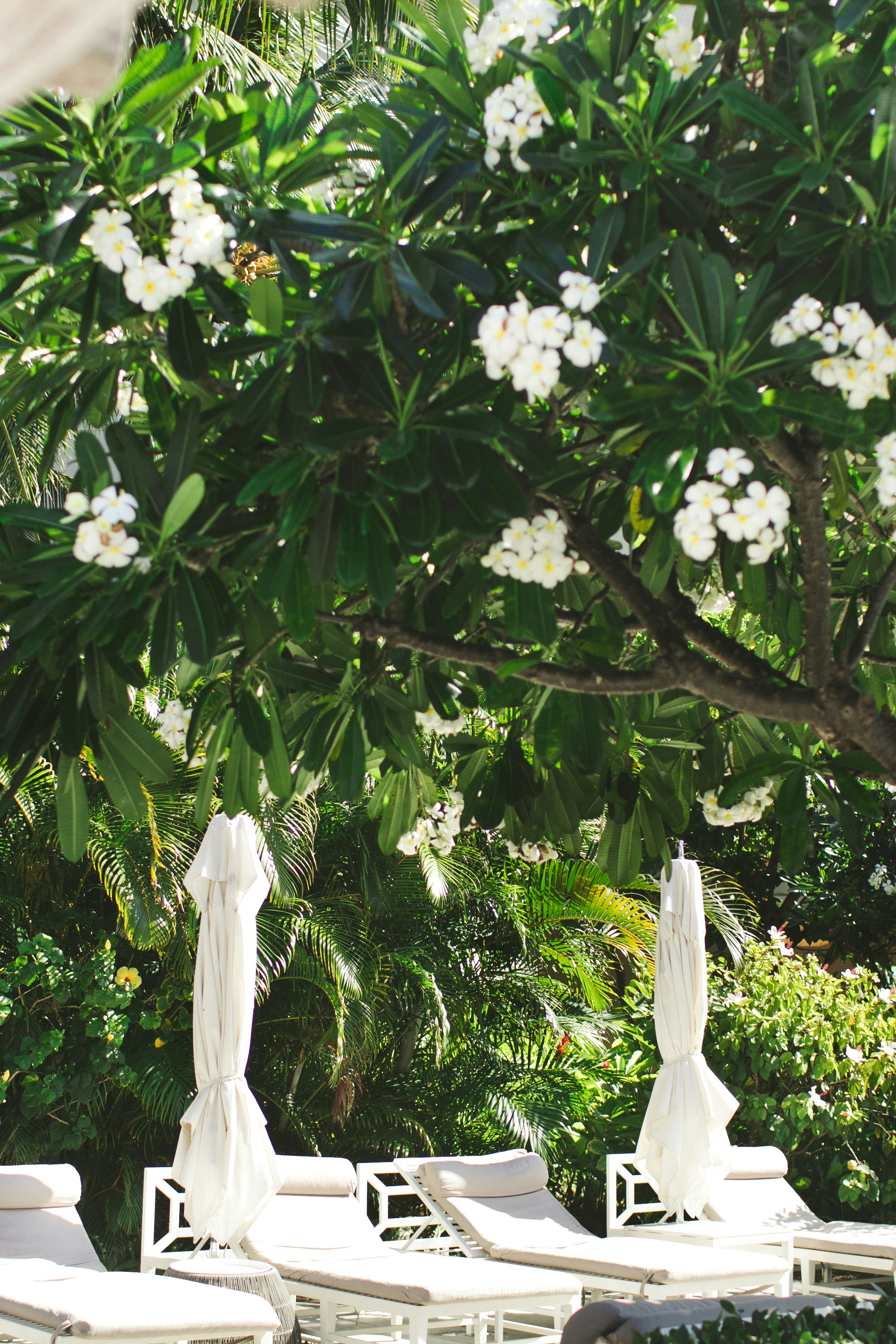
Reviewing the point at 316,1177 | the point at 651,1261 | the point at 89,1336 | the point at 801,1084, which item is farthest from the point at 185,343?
the point at 801,1084

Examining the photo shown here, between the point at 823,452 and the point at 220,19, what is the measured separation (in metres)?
8.67

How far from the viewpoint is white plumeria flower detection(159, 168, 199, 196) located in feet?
5.87

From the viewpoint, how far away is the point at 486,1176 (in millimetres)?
7332

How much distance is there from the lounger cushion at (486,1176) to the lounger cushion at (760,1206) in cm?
110

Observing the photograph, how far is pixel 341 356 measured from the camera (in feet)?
6.00

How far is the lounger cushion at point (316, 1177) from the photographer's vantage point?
7.07m

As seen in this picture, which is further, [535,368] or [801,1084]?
[801,1084]

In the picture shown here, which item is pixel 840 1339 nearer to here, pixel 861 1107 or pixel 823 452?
pixel 823 452

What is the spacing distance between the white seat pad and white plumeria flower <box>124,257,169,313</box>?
7110 mm

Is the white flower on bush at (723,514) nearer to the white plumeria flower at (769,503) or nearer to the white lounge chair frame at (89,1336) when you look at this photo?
the white plumeria flower at (769,503)

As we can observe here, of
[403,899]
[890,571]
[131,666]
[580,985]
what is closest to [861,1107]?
[580,985]

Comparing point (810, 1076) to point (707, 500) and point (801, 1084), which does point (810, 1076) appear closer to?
point (801, 1084)

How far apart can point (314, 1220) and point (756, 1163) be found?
3.15 metres

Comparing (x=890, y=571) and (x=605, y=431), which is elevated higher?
(x=605, y=431)
